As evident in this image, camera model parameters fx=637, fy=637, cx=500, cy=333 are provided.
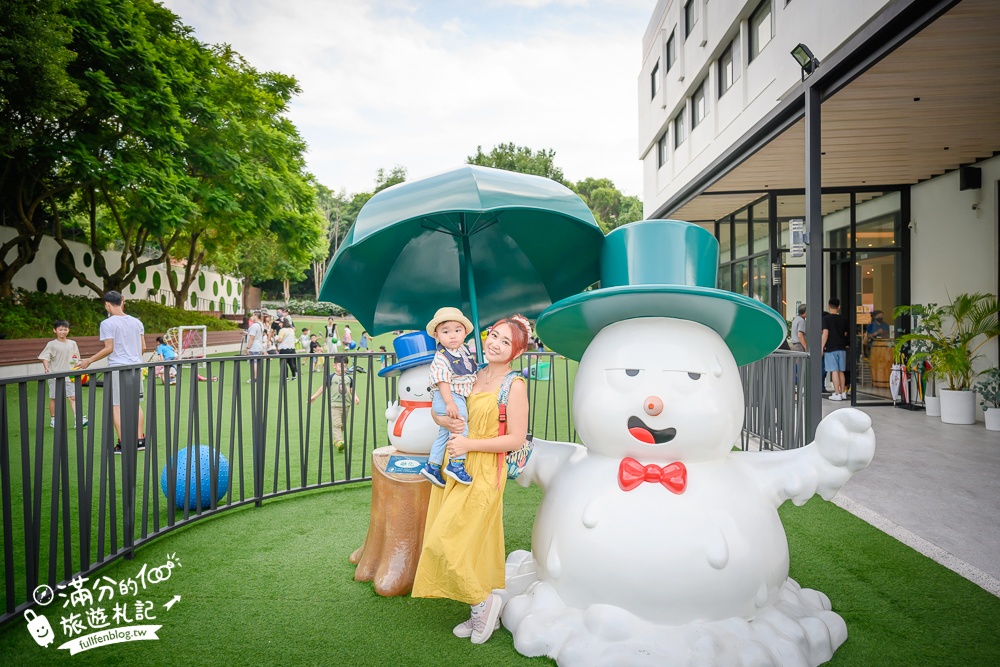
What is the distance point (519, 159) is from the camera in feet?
123

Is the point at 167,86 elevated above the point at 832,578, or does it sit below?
above

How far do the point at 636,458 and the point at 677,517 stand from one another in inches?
13.4

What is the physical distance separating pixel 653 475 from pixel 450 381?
3.55 feet

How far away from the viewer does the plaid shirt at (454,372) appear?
3186 millimetres

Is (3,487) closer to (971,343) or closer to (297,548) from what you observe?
(297,548)

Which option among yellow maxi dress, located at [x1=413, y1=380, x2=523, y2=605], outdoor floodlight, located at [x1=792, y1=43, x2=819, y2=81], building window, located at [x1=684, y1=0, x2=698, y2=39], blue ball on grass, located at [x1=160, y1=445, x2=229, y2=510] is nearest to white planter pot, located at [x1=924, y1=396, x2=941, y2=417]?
outdoor floodlight, located at [x1=792, y1=43, x2=819, y2=81]

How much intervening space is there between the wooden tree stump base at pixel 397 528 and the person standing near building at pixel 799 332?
985cm

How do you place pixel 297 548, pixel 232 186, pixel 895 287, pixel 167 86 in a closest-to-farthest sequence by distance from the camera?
pixel 297 548 < pixel 895 287 < pixel 167 86 < pixel 232 186

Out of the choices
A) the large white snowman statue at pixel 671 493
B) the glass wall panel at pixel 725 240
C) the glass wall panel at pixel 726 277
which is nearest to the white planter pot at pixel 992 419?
the large white snowman statue at pixel 671 493

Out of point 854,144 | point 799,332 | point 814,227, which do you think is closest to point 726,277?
point 799,332

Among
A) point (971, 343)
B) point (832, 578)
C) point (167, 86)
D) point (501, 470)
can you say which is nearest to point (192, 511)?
point (501, 470)

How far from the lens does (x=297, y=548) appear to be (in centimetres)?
456

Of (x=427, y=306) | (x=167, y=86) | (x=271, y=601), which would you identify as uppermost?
(x=167, y=86)

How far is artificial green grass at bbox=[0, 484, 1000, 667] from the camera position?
3061 millimetres
